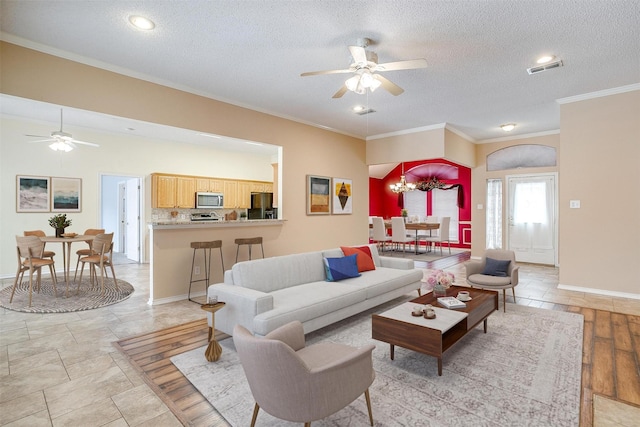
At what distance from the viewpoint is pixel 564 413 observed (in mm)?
2014

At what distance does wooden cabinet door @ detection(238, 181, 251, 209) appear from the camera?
29.6 feet

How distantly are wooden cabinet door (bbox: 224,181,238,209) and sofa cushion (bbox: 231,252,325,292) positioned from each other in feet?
17.4

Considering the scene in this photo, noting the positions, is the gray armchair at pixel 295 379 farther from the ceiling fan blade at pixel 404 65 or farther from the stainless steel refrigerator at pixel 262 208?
the stainless steel refrigerator at pixel 262 208

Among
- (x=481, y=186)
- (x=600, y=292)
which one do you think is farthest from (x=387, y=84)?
(x=481, y=186)

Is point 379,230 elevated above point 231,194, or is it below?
below

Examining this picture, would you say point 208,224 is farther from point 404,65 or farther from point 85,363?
point 404,65

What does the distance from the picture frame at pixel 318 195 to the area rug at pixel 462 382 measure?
3155mm

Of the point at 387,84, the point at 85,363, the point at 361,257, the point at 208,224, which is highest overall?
the point at 387,84

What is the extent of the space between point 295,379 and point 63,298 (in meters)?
4.67

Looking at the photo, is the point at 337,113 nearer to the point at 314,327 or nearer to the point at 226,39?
the point at 226,39

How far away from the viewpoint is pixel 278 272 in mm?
3592

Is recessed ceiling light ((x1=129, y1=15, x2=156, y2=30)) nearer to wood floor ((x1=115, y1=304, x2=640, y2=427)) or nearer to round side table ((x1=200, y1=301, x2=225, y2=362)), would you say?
round side table ((x1=200, y1=301, x2=225, y2=362))

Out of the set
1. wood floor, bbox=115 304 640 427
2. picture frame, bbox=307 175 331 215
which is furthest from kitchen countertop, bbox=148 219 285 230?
wood floor, bbox=115 304 640 427

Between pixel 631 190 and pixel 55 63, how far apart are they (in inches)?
293
